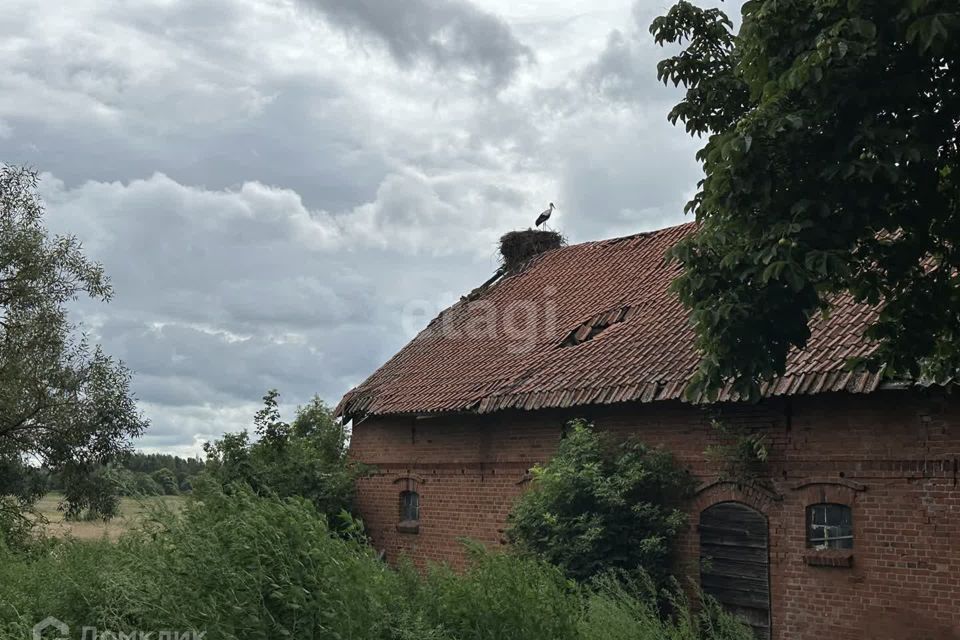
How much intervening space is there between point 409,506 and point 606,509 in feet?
22.3

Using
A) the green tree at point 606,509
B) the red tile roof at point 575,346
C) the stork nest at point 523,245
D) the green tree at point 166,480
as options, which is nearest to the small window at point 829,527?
the red tile roof at point 575,346

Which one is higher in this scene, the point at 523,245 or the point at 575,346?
the point at 523,245

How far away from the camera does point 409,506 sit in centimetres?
2045

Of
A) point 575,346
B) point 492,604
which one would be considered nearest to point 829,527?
point 575,346

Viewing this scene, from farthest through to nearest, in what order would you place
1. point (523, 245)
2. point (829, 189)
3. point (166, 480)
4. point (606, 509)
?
point (523, 245)
point (606, 509)
point (166, 480)
point (829, 189)

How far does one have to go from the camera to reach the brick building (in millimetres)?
12078

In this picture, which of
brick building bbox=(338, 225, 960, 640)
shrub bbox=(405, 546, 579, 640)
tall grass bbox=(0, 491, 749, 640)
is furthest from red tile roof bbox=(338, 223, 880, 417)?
tall grass bbox=(0, 491, 749, 640)

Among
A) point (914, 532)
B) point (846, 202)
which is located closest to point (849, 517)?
point (914, 532)

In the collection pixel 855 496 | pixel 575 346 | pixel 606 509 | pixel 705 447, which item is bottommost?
pixel 606 509

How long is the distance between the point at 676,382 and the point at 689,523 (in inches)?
82.8

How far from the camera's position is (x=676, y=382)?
14.1 metres

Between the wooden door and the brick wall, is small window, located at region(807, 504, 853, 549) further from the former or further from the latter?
the wooden door

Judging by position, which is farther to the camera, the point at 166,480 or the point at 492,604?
the point at 166,480

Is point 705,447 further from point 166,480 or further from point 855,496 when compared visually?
point 166,480
